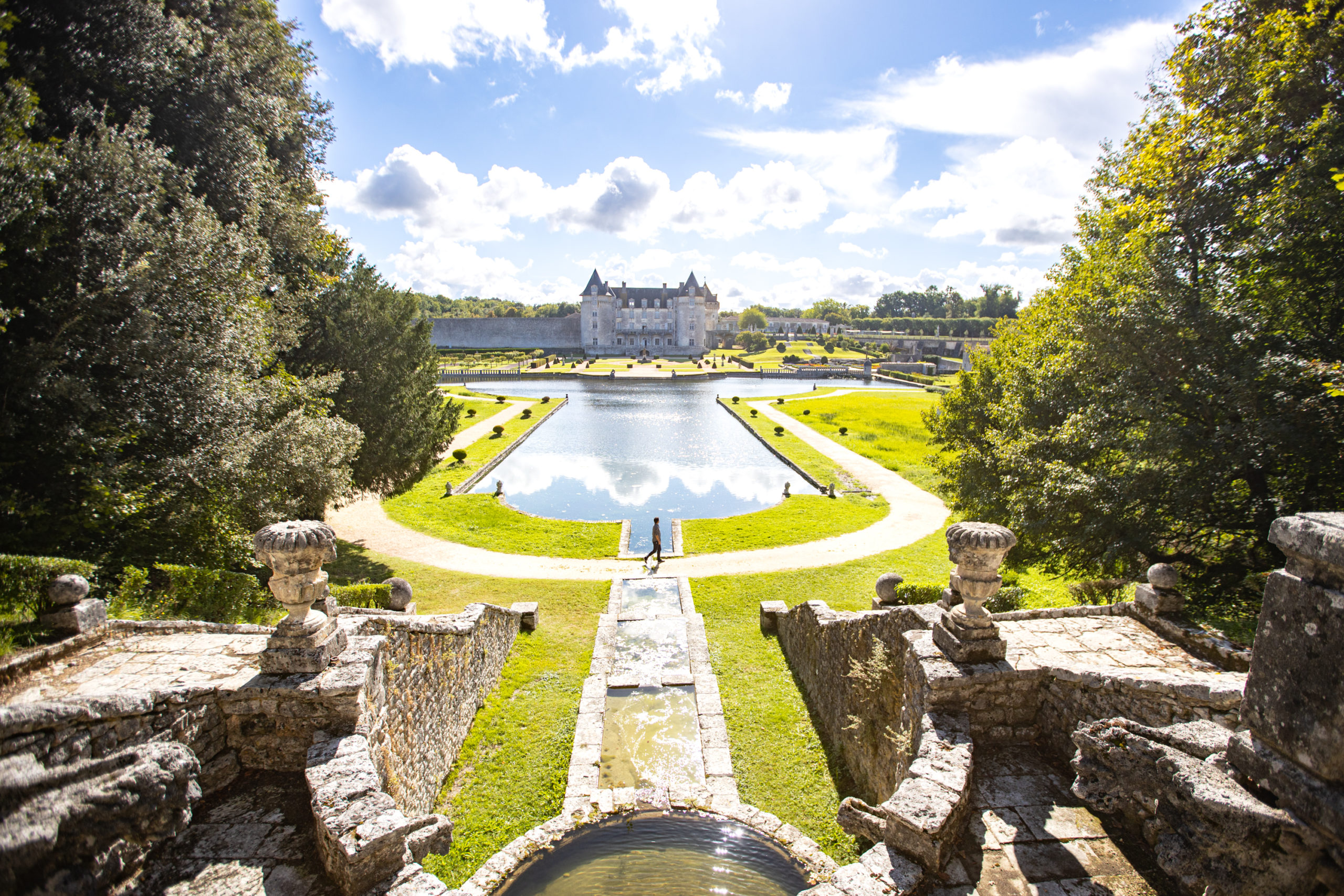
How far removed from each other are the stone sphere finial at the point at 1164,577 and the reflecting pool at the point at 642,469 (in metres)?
12.3

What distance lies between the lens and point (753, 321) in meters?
136

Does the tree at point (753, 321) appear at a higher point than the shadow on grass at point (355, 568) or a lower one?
higher

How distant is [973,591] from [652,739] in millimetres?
4926

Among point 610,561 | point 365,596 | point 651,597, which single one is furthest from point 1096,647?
point 610,561

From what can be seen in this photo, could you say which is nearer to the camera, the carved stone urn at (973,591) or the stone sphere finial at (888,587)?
the carved stone urn at (973,591)

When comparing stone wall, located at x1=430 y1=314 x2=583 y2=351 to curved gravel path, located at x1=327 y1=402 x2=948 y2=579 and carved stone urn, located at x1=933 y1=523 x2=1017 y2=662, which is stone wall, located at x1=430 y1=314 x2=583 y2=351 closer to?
curved gravel path, located at x1=327 y1=402 x2=948 y2=579

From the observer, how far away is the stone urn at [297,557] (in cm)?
491

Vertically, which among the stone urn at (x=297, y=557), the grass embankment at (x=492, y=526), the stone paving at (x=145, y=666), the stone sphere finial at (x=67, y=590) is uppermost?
the stone urn at (x=297, y=557)

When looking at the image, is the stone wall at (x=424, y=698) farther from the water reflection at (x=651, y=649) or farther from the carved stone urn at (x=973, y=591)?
the carved stone urn at (x=973, y=591)

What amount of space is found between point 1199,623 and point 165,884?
32.5 feet

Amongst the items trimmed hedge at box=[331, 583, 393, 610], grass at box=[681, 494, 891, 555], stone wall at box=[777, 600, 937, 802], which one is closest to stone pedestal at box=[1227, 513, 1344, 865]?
stone wall at box=[777, 600, 937, 802]

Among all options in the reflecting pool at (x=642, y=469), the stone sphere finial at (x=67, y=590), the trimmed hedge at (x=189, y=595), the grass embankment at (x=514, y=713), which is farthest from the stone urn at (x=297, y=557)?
the reflecting pool at (x=642, y=469)

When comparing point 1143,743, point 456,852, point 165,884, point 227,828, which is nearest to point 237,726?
point 227,828

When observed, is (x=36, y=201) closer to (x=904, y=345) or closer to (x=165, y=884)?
(x=165, y=884)
